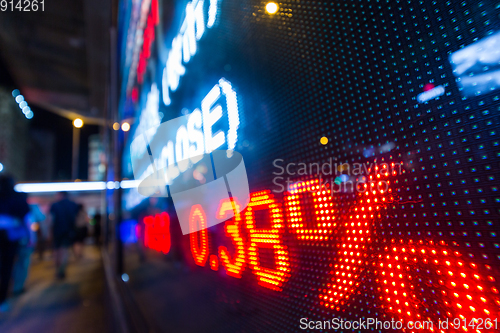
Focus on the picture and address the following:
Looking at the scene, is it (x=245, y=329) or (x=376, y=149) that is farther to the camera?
(x=245, y=329)

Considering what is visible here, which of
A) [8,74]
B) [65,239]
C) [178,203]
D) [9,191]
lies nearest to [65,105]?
[8,74]

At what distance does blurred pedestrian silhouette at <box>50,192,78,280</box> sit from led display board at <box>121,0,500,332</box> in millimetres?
5563

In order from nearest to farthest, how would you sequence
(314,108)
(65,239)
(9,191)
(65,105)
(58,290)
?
(314,108) < (9,191) < (58,290) < (65,239) < (65,105)

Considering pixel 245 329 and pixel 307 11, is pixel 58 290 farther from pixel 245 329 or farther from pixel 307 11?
pixel 307 11

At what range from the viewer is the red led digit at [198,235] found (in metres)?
1.51

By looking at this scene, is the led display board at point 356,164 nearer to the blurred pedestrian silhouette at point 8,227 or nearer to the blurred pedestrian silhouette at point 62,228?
the blurred pedestrian silhouette at point 8,227

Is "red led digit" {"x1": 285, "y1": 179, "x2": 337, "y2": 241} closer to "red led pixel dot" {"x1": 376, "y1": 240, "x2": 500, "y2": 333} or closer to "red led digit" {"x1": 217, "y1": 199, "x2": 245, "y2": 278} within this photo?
"red led pixel dot" {"x1": 376, "y1": 240, "x2": 500, "y2": 333}

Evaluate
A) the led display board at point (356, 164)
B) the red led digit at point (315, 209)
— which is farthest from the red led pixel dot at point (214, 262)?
the red led digit at point (315, 209)

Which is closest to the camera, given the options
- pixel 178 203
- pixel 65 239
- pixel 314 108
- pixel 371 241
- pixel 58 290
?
pixel 371 241

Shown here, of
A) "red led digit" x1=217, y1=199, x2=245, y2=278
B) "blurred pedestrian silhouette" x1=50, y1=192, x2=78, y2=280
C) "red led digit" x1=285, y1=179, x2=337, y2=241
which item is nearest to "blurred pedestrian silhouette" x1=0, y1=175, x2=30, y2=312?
"blurred pedestrian silhouette" x1=50, y1=192, x2=78, y2=280

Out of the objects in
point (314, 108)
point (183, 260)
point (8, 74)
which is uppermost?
point (8, 74)

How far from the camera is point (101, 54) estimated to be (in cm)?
796

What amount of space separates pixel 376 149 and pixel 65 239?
6787 millimetres

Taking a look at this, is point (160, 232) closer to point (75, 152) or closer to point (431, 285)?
point (431, 285)
